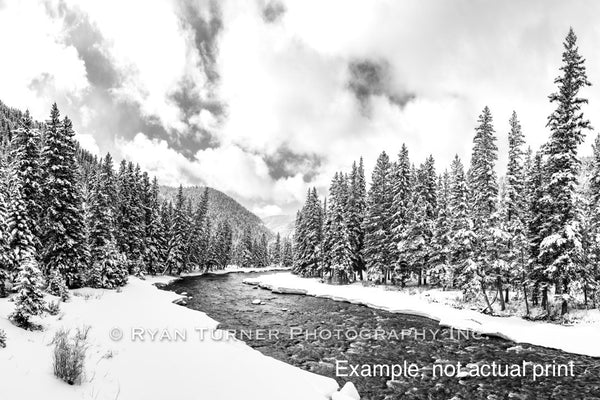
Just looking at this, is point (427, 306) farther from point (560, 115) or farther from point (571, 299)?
point (560, 115)

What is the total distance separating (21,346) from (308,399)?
8.16 metres

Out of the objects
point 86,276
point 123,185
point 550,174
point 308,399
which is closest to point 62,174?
point 86,276

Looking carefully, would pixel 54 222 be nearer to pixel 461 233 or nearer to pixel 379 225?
pixel 461 233

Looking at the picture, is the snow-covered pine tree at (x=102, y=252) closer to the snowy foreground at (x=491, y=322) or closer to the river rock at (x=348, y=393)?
the snowy foreground at (x=491, y=322)

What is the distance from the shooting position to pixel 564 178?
23.5 meters

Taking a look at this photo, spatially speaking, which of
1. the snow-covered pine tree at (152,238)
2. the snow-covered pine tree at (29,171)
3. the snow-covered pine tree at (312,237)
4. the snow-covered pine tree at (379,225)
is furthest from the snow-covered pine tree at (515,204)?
the snow-covered pine tree at (152,238)

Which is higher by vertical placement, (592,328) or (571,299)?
(571,299)

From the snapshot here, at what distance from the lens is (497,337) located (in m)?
21.5

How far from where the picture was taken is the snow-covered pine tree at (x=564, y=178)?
22922 millimetres

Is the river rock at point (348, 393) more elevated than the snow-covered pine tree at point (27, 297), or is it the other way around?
the snow-covered pine tree at point (27, 297)

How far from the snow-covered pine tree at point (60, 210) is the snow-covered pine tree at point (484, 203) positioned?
115 ft

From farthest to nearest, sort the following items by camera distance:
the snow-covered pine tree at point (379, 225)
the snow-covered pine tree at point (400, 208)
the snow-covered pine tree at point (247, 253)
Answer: the snow-covered pine tree at point (247, 253) → the snow-covered pine tree at point (379, 225) → the snow-covered pine tree at point (400, 208)

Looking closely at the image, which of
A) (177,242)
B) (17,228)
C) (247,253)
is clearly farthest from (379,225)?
(247,253)

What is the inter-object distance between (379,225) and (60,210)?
38.6 meters
